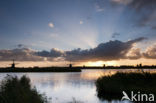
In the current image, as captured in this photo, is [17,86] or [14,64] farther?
[14,64]

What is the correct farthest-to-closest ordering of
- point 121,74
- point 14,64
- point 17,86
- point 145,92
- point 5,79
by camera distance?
point 14,64, point 121,74, point 145,92, point 5,79, point 17,86

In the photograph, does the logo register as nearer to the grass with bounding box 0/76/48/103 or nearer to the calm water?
the calm water

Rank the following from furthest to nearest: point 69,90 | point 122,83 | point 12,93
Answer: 1. point 69,90
2. point 122,83
3. point 12,93

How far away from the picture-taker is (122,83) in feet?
79.8

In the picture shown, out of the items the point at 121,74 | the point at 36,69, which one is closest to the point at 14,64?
the point at 36,69

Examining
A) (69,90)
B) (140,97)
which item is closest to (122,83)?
(140,97)

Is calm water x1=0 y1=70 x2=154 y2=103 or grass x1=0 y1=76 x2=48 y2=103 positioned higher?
grass x1=0 y1=76 x2=48 y2=103

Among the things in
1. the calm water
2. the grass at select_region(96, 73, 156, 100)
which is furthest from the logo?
the calm water

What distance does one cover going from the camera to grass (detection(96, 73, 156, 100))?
875 inches

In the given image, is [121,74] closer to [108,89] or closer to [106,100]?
[108,89]

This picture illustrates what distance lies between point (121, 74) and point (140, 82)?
11.7 ft

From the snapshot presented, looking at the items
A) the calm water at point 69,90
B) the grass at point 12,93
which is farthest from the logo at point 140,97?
the grass at point 12,93

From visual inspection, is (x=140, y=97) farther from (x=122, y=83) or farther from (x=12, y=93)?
(x=12, y=93)

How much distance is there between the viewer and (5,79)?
13.7m
